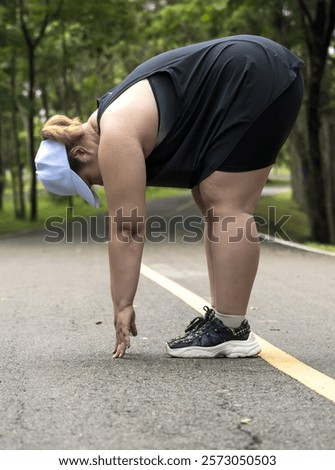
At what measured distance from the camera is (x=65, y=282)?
916cm

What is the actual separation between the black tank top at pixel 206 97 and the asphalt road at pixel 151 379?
3.26 ft

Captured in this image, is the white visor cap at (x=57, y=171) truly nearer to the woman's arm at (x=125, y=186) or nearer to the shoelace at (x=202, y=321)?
the woman's arm at (x=125, y=186)

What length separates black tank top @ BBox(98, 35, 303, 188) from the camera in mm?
4616

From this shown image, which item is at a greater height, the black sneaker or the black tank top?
the black tank top

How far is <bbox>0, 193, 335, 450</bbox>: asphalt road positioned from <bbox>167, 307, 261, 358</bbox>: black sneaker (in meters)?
0.07

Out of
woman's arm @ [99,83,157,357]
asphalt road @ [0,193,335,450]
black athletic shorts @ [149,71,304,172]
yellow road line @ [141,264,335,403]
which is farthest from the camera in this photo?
black athletic shorts @ [149,71,304,172]

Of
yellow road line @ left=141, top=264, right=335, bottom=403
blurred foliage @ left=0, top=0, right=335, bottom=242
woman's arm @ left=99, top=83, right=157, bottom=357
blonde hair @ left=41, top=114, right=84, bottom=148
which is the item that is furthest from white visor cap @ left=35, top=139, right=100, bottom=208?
blurred foliage @ left=0, top=0, right=335, bottom=242

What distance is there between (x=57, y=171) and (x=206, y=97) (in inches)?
32.0

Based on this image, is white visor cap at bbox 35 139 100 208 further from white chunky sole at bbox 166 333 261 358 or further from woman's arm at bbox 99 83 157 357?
white chunky sole at bbox 166 333 261 358

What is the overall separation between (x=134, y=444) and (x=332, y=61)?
2376cm

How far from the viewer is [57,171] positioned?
469 cm

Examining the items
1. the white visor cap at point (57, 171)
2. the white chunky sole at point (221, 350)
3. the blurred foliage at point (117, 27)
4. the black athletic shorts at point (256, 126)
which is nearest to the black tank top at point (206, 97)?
the black athletic shorts at point (256, 126)

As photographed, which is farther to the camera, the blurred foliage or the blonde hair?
the blurred foliage

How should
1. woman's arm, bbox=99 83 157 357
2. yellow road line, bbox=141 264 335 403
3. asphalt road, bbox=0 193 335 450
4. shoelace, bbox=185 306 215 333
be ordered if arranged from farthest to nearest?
shoelace, bbox=185 306 215 333 < woman's arm, bbox=99 83 157 357 < yellow road line, bbox=141 264 335 403 < asphalt road, bbox=0 193 335 450
